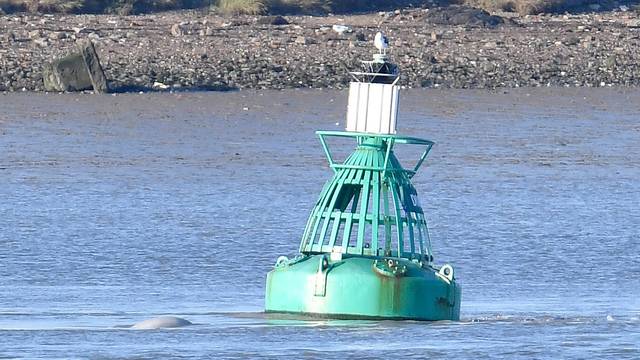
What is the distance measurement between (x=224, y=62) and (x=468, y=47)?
402 centimetres

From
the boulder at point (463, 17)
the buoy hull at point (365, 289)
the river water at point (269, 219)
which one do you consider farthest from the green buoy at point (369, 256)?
the boulder at point (463, 17)

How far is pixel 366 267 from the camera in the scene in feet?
36.0

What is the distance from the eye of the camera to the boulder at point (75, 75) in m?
25.2

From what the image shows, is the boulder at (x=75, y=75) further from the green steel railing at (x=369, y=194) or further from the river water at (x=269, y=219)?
the green steel railing at (x=369, y=194)

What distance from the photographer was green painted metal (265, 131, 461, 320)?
10938 millimetres

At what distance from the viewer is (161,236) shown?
52.2 feet

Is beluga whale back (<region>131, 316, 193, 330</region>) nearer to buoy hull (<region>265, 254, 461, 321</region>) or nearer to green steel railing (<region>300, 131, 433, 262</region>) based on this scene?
buoy hull (<region>265, 254, 461, 321</region>)

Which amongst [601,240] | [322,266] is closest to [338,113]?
[601,240]

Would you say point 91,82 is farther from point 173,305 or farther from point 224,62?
point 173,305

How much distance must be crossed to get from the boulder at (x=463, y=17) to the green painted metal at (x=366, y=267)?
20446mm

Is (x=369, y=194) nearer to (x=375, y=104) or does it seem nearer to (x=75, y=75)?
(x=375, y=104)

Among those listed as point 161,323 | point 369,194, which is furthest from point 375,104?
point 161,323

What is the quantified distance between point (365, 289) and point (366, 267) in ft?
0.42

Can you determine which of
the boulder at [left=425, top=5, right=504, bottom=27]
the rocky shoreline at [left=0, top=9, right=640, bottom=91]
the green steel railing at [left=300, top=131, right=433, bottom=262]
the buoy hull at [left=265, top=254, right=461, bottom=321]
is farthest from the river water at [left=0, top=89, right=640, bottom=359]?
the boulder at [left=425, top=5, right=504, bottom=27]
